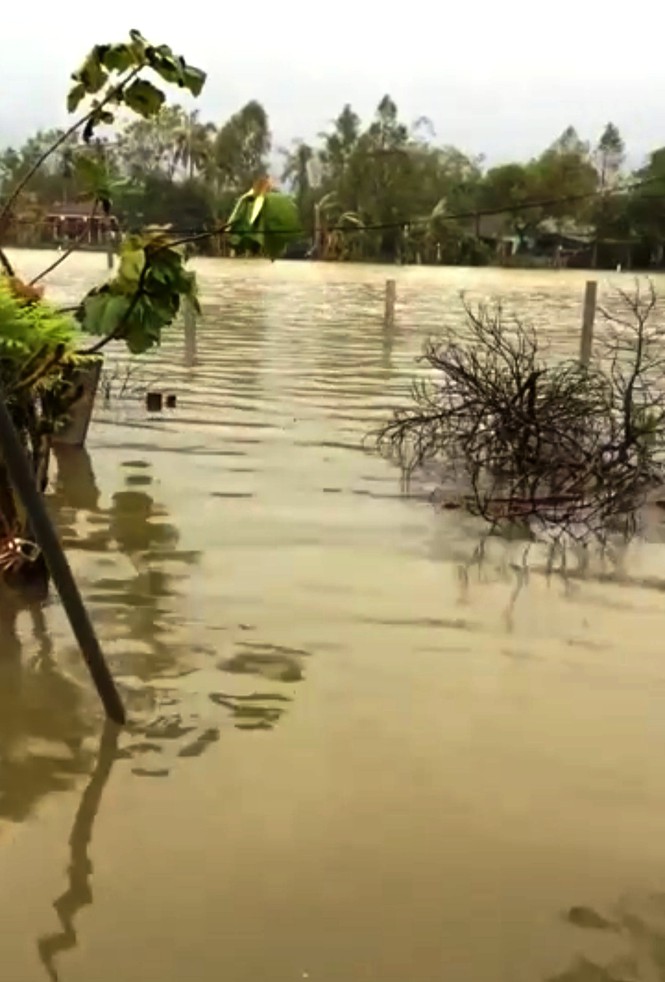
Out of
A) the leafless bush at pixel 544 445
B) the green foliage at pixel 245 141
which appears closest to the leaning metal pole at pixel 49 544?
the leafless bush at pixel 544 445

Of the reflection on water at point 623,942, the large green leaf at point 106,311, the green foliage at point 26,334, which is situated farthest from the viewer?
the green foliage at point 26,334

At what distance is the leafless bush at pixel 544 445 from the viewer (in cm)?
829

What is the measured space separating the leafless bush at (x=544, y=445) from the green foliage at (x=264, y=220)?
3.08 meters

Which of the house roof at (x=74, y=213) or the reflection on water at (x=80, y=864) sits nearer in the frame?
the reflection on water at (x=80, y=864)

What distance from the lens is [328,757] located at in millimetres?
4438

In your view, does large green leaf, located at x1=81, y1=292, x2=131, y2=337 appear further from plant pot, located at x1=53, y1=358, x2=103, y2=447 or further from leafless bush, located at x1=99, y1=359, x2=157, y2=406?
leafless bush, located at x1=99, y1=359, x2=157, y2=406

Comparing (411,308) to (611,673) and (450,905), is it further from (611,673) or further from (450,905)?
(450,905)

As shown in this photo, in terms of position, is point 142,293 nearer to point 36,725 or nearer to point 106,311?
point 106,311

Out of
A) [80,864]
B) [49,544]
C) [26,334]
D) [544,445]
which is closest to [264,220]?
[26,334]

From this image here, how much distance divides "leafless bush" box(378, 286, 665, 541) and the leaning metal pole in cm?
393

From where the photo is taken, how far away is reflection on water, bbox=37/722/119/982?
328 centimetres

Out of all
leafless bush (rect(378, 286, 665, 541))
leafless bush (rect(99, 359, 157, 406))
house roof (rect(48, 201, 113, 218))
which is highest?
house roof (rect(48, 201, 113, 218))

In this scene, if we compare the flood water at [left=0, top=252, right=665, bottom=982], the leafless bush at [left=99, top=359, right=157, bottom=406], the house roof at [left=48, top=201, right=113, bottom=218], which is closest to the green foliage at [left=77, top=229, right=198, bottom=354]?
the flood water at [left=0, top=252, right=665, bottom=982]

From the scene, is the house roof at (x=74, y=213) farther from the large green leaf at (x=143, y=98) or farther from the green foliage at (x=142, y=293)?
the green foliage at (x=142, y=293)
